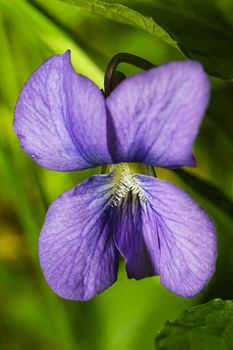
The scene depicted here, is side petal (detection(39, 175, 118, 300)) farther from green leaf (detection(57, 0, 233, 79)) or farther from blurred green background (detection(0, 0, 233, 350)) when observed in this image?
blurred green background (detection(0, 0, 233, 350))

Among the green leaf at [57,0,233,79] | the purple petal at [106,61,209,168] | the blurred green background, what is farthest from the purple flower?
the blurred green background

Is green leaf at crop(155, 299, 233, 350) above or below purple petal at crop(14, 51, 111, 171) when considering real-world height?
below

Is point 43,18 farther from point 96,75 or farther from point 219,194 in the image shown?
point 219,194

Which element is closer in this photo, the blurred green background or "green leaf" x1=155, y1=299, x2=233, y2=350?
"green leaf" x1=155, y1=299, x2=233, y2=350

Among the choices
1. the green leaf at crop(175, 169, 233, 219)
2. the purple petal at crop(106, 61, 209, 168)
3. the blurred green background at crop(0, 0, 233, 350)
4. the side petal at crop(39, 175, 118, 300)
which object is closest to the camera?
the purple petal at crop(106, 61, 209, 168)

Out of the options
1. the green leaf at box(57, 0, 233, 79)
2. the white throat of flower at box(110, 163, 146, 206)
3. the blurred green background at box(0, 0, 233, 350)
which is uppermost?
the green leaf at box(57, 0, 233, 79)

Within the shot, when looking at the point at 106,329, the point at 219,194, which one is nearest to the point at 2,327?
the point at 106,329
